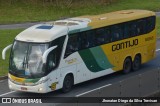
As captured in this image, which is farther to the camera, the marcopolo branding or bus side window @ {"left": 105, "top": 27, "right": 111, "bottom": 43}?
the marcopolo branding

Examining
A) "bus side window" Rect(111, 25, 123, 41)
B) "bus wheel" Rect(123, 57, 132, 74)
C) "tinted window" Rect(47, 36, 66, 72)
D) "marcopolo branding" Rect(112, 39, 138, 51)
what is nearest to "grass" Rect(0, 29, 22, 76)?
"tinted window" Rect(47, 36, 66, 72)

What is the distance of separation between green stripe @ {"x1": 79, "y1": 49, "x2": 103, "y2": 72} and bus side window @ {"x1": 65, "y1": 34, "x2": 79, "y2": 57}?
456mm

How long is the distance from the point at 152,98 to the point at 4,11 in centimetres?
3663

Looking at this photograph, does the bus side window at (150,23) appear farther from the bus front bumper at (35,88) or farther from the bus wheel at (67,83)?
the bus front bumper at (35,88)

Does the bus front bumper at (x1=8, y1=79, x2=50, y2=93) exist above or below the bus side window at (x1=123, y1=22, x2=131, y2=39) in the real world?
below

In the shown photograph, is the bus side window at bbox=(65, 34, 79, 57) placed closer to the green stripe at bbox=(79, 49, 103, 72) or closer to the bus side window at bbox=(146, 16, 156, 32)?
the green stripe at bbox=(79, 49, 103, 72)

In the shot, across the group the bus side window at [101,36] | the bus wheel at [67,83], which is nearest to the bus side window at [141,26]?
the bus side window at [101,36]

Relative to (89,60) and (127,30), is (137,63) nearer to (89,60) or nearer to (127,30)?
(127,30)

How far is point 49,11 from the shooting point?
179 feet

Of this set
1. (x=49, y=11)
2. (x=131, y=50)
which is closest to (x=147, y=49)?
(x=131, y=50)

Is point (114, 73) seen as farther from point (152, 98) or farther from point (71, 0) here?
point (71, 0)

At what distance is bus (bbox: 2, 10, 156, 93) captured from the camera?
19.7 m

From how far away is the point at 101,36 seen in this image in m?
22.8

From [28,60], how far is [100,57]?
4.33 meters
